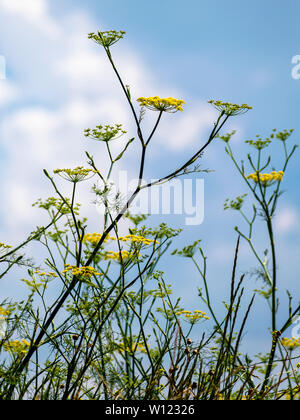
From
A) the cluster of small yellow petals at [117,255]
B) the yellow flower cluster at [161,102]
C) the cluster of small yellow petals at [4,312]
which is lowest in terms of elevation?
the cluster of small yellow petals at [4,312]

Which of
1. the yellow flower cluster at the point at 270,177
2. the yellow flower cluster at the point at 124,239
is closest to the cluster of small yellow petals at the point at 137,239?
the yellow flower cluster at the point at 124,239

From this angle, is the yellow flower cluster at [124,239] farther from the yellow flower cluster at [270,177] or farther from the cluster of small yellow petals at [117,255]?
the yellow flower cluster at [270,177]

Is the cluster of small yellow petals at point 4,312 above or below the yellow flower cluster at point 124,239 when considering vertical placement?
below

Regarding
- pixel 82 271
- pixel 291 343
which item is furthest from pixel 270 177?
pixel 82 271

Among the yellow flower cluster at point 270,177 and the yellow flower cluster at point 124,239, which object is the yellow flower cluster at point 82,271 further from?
the yellow flower cluster at point 270,177

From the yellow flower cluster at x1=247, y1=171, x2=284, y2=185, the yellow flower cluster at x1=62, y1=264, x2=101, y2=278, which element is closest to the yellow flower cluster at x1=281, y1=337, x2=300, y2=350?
the yellow flower cluster at x1=247, y1=171, x2=284, y2=185

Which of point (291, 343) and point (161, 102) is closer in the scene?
point (161, 102)

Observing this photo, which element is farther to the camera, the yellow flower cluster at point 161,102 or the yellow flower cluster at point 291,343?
the yellow flower cluster at point 291,343

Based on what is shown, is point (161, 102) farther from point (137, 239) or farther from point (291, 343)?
point (291, 343)

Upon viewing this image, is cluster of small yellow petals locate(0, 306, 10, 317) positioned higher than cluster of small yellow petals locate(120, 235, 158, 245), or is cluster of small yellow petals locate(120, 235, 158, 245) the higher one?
cluster of small yellow petals locate(120, 235, 158, 245)

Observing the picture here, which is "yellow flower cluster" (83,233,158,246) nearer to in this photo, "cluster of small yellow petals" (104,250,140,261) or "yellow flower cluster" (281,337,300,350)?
"cluster of small yellow petals" (104,250,140,261)
